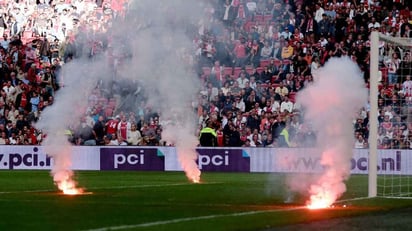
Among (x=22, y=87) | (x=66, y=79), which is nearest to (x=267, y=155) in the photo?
(x=22, y=87)

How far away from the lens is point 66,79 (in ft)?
83.3

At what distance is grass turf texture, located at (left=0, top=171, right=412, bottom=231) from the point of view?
17.4 m

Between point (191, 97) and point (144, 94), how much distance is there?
348 cm

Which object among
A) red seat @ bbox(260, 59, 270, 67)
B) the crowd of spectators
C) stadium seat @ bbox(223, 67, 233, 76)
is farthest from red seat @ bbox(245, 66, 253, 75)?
stadium seat @ bbox(223, 67, 233, 76)

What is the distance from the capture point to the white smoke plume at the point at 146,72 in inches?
981

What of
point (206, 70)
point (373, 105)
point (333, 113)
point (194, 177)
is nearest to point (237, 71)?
point (206, 70)

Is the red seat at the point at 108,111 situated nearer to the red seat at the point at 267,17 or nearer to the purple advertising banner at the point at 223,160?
the purple advertising banner at the point at 223,160

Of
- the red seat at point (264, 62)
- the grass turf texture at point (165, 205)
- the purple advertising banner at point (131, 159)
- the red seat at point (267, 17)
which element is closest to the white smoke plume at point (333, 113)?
the grass turf texture at point (165, 205)

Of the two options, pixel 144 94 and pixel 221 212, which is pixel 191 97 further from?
pixel 221 212

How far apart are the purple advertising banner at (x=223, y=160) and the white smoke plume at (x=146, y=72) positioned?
650 cm

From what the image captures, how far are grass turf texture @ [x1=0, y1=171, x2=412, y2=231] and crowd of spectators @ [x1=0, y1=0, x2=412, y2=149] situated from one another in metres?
4.70

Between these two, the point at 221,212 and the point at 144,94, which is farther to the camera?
the point at 144,94

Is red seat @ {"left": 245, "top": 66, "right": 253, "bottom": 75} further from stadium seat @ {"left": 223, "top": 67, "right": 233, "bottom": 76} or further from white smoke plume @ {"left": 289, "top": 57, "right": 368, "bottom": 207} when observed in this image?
white smoke plume @ {"left": 289, "top": 57, "right": 368, "bottom": 207}

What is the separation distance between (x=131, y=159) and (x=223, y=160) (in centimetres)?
343
